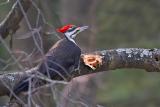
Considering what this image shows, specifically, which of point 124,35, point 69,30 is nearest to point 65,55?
point 69,30

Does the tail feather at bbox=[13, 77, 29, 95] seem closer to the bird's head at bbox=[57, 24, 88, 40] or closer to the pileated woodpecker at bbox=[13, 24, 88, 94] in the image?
the pileated woodpecker at bbox=[13, 24, 88, 94]

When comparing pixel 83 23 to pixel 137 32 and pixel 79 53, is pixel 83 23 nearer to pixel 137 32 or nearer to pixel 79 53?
pixel 137 32

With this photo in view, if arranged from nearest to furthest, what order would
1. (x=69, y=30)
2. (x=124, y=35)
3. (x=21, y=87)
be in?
(x=21, y=87) → (x=69, y=30) → (x=124, y=35)

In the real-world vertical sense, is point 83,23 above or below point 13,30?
below

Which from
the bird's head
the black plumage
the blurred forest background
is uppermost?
the bird's head

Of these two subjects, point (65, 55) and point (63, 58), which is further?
point (65, 55)

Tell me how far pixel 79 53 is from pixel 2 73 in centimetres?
103

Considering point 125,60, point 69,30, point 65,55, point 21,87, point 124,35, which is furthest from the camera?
point 124,35

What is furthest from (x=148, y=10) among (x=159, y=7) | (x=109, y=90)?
(x=109, y=90)

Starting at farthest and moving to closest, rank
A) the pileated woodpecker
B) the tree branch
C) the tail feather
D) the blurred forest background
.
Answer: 1. the blurred forest background
2. the tree branch
3. the pileated woodpecker
4. the tail feather

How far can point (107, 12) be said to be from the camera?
46.9 feet

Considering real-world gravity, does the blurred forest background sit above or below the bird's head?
below

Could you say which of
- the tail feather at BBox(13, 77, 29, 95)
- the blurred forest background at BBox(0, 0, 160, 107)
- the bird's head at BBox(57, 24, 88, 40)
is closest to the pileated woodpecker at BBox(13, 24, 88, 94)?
the bird's head at BBox(57, 24, 88, 40)

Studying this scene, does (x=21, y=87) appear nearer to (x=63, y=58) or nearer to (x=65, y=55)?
(x=63, y=58)
